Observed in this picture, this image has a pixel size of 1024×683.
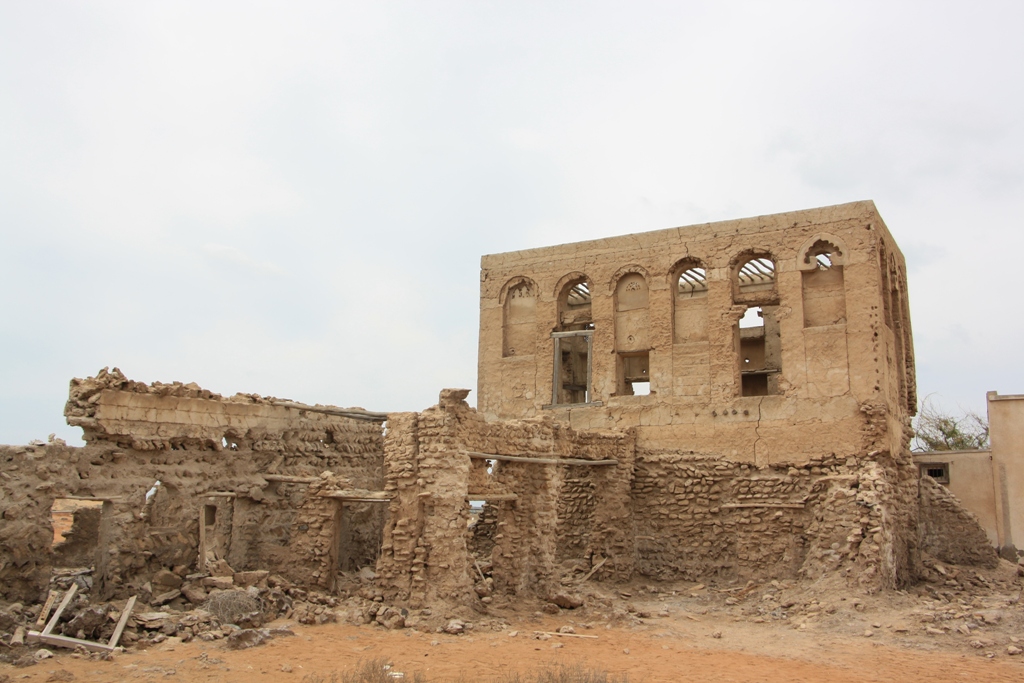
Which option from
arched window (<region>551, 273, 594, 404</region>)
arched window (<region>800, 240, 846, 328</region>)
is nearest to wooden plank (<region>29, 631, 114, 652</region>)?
arched window (<region>551, 273, 594, 404</region>)

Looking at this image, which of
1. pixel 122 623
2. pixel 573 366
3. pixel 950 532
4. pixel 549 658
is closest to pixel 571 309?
pixel 573 366

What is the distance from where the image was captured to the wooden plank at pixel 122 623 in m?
9.70

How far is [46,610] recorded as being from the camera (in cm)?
1001

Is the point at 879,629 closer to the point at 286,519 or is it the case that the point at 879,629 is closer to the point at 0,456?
the point at 286,519

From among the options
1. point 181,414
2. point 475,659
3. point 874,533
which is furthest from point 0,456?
point 874,533

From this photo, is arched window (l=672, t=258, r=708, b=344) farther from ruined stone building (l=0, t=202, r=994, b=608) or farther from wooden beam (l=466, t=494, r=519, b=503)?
wooden beam (l=466, t=494, r=519, b=503)

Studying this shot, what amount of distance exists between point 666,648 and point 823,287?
8.72 meters

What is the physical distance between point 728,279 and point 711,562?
573 centimetres

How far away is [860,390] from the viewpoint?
16078 millimetres

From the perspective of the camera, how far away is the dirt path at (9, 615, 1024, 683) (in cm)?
915

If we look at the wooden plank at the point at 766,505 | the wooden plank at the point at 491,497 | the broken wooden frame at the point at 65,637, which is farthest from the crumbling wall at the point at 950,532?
the broken wooden frame at the point at 65,637

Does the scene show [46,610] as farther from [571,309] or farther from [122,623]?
[571,309]

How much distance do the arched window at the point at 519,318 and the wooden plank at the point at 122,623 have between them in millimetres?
10784

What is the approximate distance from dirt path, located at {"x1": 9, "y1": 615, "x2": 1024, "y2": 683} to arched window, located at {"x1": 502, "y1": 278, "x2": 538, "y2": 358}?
854 cm
